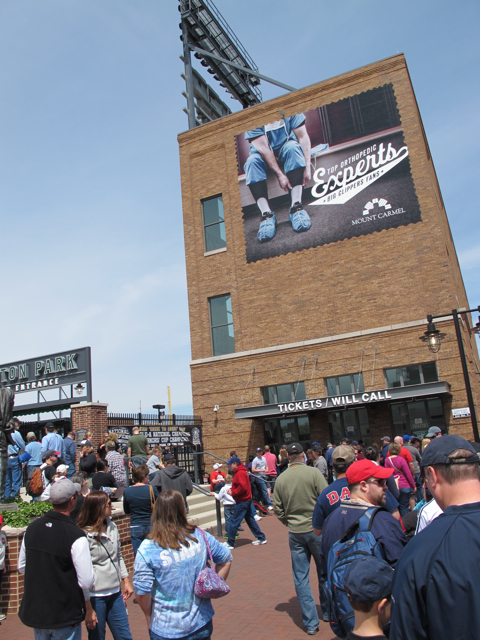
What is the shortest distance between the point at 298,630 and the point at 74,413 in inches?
560

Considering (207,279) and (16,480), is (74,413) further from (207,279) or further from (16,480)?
(207,279)

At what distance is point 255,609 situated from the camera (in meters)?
6.68

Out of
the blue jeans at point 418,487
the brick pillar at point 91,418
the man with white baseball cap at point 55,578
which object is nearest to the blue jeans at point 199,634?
the man with white baseball cap at point 55,578

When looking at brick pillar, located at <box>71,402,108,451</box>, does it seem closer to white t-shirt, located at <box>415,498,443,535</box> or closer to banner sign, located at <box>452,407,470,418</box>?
banner sign, located at <box>452,407,470,418</box>

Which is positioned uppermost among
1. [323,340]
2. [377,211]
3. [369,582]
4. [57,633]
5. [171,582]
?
[377,211]

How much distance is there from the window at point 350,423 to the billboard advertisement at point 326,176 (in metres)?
7.36

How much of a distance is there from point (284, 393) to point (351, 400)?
12.9 feet

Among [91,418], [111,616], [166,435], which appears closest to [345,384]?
[166,435]

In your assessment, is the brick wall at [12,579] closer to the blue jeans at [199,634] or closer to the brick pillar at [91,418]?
the blue jeans at [199,634]

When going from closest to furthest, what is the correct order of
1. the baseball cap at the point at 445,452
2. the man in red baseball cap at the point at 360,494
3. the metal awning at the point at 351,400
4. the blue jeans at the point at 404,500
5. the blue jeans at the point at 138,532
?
the baseball cap at the point at 445,452 < the man in red baseball cap at the point at 360,494 < the blue jeans at the point at 138,532 < the blue jeans at the point at 404,500 < the metal awning at the point at 351,400

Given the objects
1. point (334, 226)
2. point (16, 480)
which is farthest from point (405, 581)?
point (334, 226)

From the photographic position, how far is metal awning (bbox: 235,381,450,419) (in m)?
17.9

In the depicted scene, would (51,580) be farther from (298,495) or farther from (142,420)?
(142,420)

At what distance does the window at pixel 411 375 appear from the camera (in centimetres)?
1958
